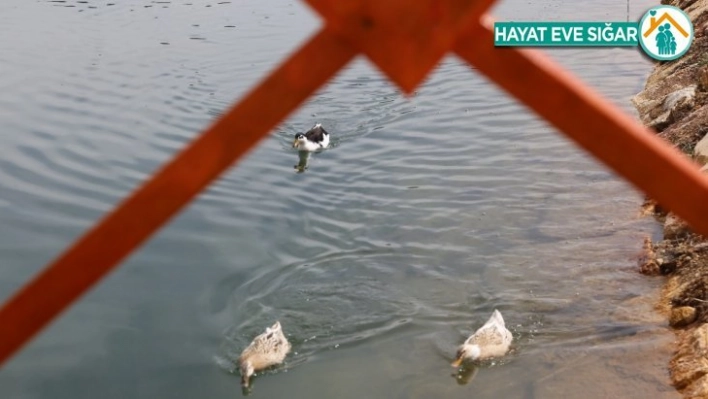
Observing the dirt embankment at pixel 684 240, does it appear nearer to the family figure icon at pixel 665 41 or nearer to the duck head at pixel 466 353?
the family figure icon at pixel 665 41

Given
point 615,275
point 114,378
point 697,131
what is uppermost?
point 697,131

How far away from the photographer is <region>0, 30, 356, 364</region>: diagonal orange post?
1646mm

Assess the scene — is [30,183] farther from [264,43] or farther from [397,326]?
[264,43]

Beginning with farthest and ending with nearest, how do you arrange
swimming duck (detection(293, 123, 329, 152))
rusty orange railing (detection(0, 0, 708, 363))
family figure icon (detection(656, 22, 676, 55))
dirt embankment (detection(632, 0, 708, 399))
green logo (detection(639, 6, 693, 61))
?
swimming duck (detection(293, 123, 329, 152)) → family figure icon (detection(656, 22, 676, 55)) → green logo (detection(639, 6, 693, 61)) → dirt embankment (detection(632, 0, 708, 399)) → rusty orange railing (detection(0, 0, 708, 363))

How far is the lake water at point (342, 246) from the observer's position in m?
7.32

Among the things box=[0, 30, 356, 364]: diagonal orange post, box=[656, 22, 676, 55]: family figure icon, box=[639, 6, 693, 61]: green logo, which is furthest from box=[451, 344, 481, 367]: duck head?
box=[0, 30, 356, 364]: diagonal orange post

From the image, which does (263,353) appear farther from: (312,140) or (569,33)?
(312,140)

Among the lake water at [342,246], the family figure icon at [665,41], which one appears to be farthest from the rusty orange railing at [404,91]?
the family figure icon at [665,41]

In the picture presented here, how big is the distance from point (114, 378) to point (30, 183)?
5.60 m

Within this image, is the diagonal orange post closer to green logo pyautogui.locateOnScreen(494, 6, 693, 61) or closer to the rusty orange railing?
the rusty orange railing

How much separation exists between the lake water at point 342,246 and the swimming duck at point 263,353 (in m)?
0.13

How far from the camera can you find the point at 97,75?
1719 cm

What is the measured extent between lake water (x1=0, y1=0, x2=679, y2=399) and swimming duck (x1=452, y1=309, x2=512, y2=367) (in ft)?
0.44

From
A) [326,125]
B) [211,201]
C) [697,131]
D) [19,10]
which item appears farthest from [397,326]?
[19,10]
